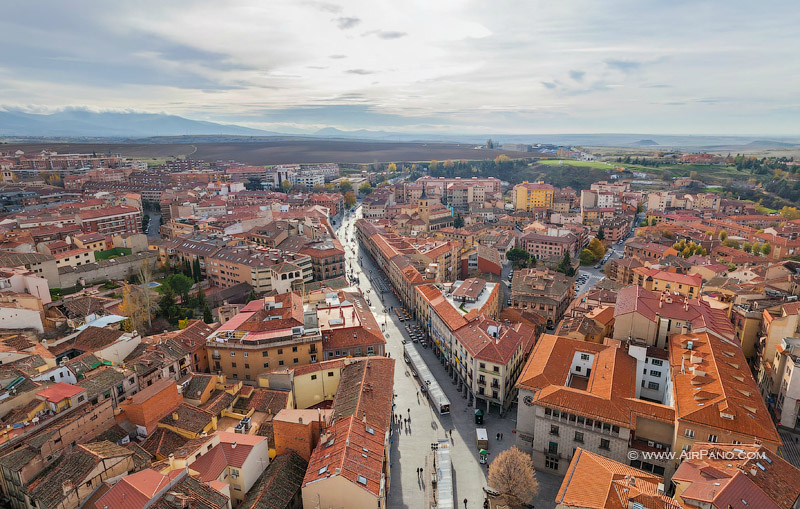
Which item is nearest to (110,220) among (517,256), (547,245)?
(517,256)

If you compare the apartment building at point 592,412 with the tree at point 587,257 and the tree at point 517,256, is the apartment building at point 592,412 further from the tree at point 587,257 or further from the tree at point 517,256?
the tree at point 587,257

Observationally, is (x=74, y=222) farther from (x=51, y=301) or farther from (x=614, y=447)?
(x=614, y=447)

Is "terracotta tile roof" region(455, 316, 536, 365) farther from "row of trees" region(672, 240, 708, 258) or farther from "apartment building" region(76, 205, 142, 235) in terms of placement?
"apartment building" region(76, 205, 142, 235)

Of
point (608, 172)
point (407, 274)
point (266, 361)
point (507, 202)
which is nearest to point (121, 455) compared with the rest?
point (266, 361)

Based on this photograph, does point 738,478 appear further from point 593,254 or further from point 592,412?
point 593,254

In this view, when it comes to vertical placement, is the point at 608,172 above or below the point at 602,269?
above

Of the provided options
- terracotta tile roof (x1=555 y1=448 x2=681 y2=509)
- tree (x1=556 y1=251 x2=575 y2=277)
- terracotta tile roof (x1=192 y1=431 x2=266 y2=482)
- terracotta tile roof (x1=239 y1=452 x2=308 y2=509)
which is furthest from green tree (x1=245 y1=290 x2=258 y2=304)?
tree (x1=556 y1=251 x2=575 y2=277)
